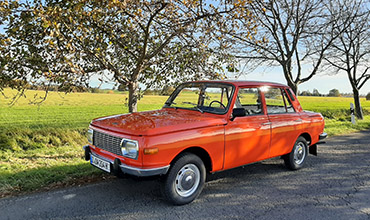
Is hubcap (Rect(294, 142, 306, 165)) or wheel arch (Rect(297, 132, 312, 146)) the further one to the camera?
wheel arch (Rect(297, 132, 312, 146))

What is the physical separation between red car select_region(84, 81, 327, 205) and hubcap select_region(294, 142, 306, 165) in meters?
0.02

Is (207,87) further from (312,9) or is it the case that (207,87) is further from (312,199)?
(312,9)

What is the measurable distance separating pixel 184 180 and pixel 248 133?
141 centimetres

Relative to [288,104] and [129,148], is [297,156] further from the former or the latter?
[129,148]

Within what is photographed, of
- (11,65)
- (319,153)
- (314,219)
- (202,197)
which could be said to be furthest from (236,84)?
(11,65)

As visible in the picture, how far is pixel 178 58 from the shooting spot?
269 inches

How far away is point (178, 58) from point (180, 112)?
2.53 m

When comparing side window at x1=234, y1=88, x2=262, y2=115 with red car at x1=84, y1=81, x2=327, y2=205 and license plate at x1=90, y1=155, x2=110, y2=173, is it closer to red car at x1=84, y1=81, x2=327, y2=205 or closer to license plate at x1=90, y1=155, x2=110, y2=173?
red car at x1=84, y1=81, x2=327, y2=205

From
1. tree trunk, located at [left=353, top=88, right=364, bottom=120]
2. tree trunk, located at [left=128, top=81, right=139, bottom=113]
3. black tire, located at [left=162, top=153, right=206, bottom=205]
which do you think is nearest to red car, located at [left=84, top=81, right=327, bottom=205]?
black tire, located at [left=162, top=153, right=206, bottom=205]

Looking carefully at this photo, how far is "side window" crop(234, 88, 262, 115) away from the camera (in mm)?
4754

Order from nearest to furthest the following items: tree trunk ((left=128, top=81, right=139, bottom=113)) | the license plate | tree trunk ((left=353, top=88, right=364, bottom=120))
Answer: the license plate → tree trunk ((left=128, top=81, right=139, bottom=113)) → tree trunk ((left=353, top=88, right=364, bottom=120))

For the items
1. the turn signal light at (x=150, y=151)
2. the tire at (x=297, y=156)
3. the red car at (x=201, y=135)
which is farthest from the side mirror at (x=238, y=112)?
the tire at (x=297, y=156)

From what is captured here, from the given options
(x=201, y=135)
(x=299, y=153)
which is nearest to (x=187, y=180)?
(x=201, y=135)

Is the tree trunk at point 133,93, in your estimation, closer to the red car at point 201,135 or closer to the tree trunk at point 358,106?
the red car at point 201,135
